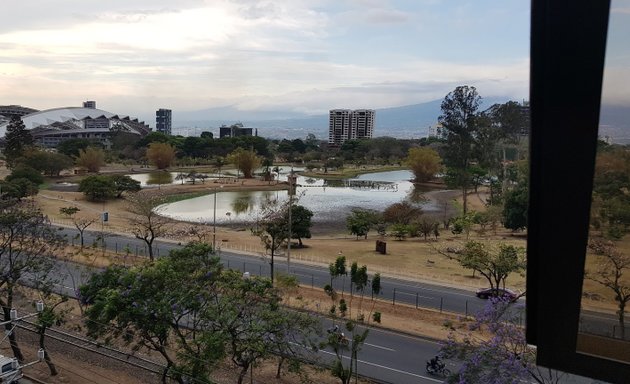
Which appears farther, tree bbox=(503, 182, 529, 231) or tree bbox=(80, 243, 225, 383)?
tree bbox=(503, 182, 529, 231)

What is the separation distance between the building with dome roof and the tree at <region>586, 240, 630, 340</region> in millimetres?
84164

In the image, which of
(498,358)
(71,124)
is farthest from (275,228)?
(71,124)

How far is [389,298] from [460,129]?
882 inches

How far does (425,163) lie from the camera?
2067 inches

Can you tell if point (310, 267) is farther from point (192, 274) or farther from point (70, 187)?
point (70, 187)

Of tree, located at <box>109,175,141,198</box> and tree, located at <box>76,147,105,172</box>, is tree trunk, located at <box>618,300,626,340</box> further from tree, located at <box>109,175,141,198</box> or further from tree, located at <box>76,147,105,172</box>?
tree, located at <box>76,147,105,172</box>

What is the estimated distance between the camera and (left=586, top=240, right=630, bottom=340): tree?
2.82 m

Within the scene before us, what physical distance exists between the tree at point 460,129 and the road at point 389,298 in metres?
19.2

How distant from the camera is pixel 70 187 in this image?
136 ft

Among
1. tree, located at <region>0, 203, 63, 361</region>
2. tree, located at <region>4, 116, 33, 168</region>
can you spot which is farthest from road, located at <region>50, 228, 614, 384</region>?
tree, located at <region>4, 116, 33, 168</region>

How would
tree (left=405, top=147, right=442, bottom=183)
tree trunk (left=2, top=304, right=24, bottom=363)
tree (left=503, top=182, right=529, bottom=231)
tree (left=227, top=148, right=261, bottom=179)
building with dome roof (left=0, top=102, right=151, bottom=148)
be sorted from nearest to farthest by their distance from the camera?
tree trunk (left=2, top=304, right=24, bottom=363)
tree (left=503, top=182, right=529, bottom=231)
tree (left=405, top=147, right=442, bottom=183)
tree (left=227, top=148, right=261, bottom=179)
building with dome roof (left=0, top=102, right=151, bottom=148)

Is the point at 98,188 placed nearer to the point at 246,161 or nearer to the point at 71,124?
the point at 246,161

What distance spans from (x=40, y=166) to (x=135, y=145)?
24471mm

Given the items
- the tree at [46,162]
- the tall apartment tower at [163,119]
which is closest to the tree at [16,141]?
the tree at [46,162]
